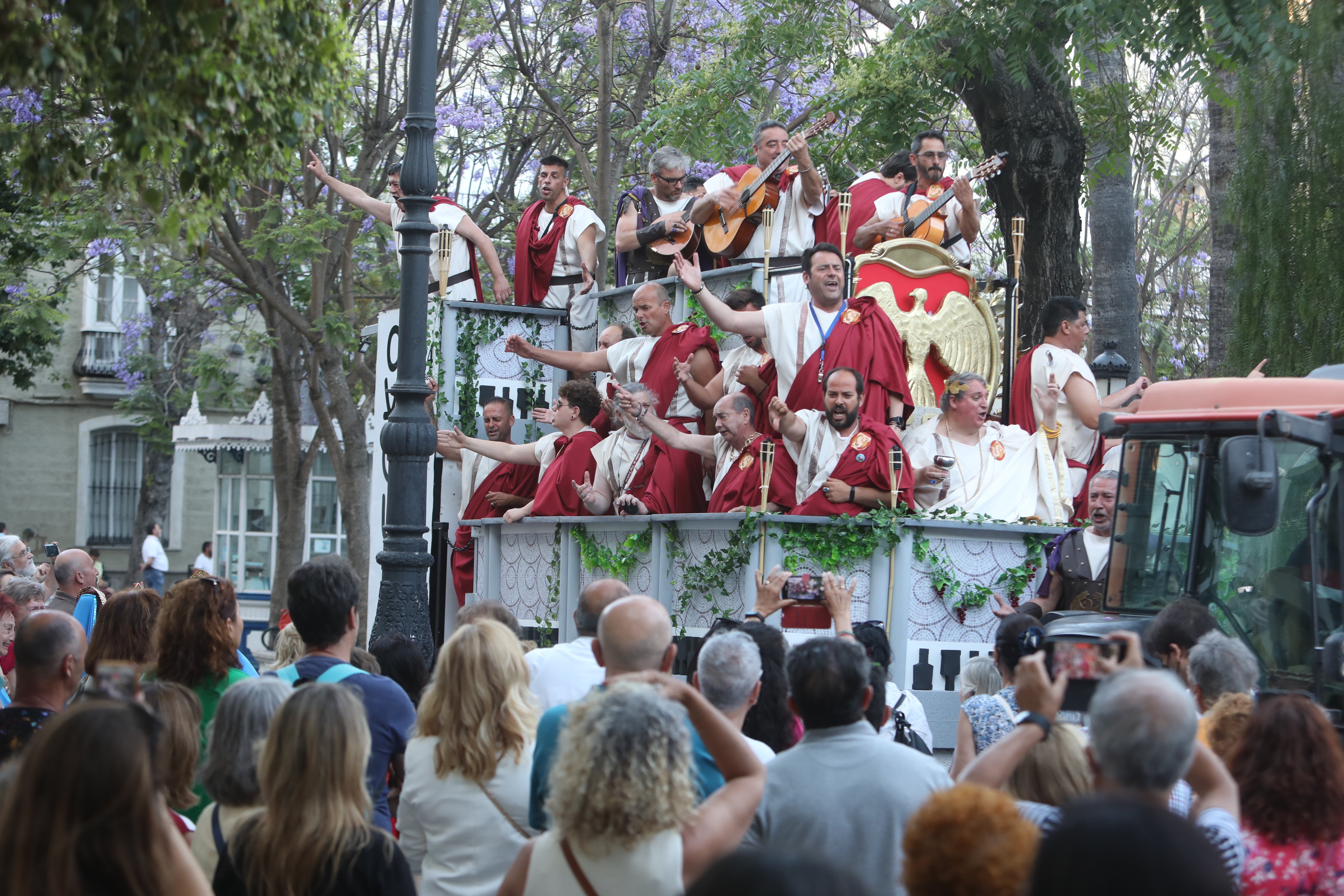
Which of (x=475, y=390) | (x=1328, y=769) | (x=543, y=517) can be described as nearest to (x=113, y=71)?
(x=1328, y=769)

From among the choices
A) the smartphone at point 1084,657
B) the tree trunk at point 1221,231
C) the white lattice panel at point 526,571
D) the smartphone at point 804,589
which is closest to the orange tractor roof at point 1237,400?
the smartphone at point 804,589

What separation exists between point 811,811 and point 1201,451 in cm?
362

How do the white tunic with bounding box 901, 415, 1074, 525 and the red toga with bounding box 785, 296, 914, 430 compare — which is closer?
Result: the white tunic with bounding box 901, 415, 1074, 525

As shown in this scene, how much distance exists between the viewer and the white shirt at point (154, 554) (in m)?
27.0

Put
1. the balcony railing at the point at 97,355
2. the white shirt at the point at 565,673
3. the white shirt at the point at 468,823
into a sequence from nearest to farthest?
→ the white shirt at the point at 468,823, the white shirt at the point at 565,673, the balcony railing at the point at 97,355

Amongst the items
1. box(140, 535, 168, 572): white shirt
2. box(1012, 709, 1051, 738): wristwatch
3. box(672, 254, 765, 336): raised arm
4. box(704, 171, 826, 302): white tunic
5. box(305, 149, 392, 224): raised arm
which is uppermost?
box(305, 149, 392, 224): raised arm

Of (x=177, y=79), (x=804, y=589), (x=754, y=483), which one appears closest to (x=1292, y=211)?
(x=754, y=483)

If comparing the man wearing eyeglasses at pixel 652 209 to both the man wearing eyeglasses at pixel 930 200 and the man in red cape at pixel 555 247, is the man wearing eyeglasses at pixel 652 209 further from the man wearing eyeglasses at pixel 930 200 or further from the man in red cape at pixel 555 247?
the man wearing eyeglasses at pixel 930 200

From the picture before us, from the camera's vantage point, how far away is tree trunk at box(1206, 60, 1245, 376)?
16891 mm

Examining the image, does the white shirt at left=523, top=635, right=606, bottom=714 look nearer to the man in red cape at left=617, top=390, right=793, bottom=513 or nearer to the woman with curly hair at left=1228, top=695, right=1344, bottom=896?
the woman with curly hair at left=1228, top=695, right=1344, bottom=896

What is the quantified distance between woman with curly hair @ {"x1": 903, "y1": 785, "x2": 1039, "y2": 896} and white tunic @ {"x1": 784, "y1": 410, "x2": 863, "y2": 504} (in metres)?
6.04

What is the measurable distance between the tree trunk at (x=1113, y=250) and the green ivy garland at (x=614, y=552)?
23.2ft

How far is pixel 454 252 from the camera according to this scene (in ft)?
44.3

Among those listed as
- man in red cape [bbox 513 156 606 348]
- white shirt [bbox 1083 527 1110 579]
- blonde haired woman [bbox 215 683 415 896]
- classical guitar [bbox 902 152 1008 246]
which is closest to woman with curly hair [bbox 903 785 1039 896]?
blonde haired woman [bbox 215 683 415 896]
